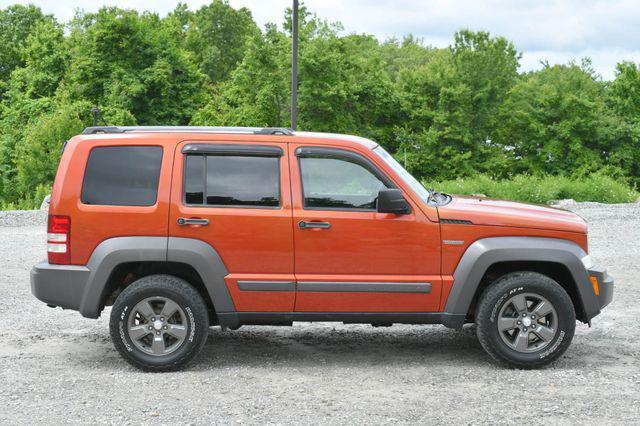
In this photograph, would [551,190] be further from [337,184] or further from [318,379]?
[318,379]

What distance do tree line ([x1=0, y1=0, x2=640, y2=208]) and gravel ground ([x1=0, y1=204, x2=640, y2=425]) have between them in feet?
101

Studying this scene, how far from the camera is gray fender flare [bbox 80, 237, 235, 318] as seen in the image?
22.1 feet

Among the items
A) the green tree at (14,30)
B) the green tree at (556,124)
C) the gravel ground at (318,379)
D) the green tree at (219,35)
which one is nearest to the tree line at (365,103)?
the green tree at (556,124)

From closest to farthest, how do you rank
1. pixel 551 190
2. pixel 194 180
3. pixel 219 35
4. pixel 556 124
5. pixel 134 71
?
pixel 194 180, pixel 551 190, pixel 556 124, pixel 134 71, pixel 219 35

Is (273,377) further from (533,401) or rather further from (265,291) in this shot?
(533,401)

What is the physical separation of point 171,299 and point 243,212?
34.3 inches

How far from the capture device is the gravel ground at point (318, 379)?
5719mm

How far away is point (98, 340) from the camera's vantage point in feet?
26.3

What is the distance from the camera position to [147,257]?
22.1ft

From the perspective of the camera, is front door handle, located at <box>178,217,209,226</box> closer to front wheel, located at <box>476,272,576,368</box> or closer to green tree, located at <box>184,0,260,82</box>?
front wheel, located at <box>476,272,576,368</box>

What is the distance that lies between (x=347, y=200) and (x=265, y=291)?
96cm

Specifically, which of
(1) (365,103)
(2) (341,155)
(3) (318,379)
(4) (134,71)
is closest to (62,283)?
Result: (3) (318,379)

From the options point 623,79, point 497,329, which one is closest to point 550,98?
point 623,79

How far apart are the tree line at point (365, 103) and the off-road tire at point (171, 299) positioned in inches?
1245
